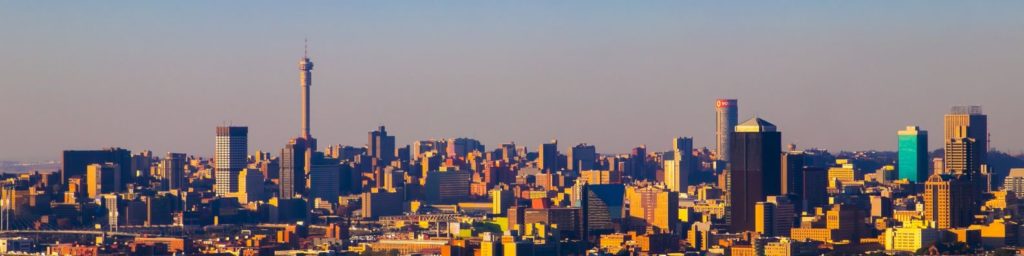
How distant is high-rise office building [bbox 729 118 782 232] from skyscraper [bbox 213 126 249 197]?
28.1 meters

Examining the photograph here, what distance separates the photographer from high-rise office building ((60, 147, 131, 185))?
323ft

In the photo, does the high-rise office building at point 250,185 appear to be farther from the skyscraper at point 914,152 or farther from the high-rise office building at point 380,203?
the skyscraper at point 914,152

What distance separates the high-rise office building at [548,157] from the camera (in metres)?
116

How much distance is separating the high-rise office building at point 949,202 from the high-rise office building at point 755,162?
490cm

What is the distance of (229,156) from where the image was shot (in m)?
106

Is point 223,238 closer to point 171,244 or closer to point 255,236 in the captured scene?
point 255,236

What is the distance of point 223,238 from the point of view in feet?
247

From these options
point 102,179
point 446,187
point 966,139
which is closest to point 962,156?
point 966,139

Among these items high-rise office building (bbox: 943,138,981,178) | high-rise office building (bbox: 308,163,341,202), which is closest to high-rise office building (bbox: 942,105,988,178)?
high-rise office building (bbox: 943,138,981,178)

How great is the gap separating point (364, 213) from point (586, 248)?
90.9 ft

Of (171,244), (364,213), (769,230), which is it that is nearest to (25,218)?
(364,213)

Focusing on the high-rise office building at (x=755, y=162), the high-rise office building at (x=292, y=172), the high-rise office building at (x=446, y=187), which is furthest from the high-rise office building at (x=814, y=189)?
the high-rise office building at (x=292, y=172)

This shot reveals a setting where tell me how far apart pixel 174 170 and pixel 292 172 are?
4.49 meters

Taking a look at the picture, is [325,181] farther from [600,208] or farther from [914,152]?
[600,208]
